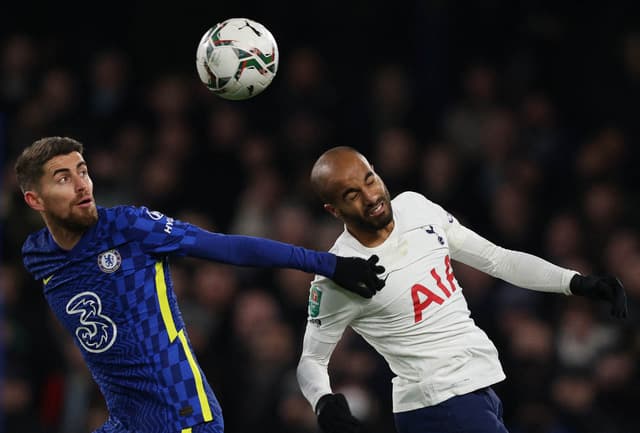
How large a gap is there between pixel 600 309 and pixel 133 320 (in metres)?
4.31

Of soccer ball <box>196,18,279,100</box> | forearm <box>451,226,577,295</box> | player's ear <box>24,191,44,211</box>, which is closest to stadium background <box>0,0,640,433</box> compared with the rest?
forearm <box>451,226,577,295</box>

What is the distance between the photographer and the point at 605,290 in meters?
4.87

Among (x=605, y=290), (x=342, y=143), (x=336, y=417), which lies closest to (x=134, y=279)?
(x=336, y=417)

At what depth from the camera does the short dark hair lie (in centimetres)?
463

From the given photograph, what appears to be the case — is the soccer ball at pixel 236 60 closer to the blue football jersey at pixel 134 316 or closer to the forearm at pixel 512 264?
the blue football jersey at pixel 134 316

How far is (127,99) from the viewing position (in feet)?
33.4

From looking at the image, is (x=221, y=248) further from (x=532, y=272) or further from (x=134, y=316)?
(x=532, y=272)

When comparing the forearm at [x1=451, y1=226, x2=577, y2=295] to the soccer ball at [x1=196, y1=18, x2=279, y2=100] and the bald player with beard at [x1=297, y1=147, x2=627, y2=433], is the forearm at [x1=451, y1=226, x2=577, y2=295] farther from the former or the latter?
the soccer ball at [x1=196, y1=18, x2=279, y2=100]

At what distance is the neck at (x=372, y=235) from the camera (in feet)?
16.1

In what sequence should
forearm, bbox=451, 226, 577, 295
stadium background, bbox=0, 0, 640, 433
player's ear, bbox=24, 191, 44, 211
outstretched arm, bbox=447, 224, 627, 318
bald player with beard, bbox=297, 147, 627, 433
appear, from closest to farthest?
player's ear, bbox=24, 191, 44, 211
bald player with beard, bbox=297, 147, 627, 433
outstretched arm, bbox=447, 224, 627, 318
forearm, bbox=451, 226, 577, 295
stadium background, bbox=0, 0, 640, 433

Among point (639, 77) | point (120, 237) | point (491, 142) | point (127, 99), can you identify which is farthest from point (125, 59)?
point (120, 237)

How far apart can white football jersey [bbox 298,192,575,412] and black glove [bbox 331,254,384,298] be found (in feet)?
0.61

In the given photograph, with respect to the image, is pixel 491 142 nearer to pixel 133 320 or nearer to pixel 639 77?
pixel 639 77

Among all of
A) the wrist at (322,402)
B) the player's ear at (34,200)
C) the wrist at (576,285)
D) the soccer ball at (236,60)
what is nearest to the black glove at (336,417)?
the wrist at (322,402)
